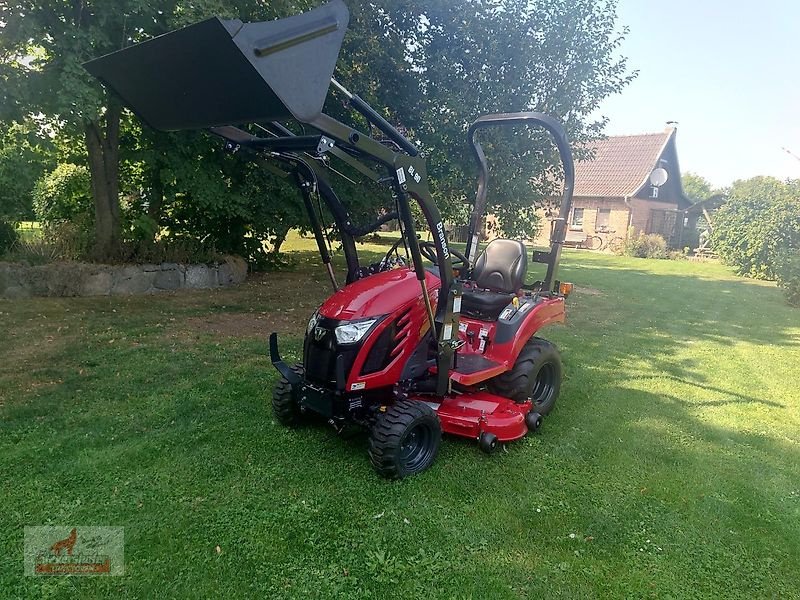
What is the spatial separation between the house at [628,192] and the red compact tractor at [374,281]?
20.8 m

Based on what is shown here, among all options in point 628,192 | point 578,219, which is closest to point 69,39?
point 628,192

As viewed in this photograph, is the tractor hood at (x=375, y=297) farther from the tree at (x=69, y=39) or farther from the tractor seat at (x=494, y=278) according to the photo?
the tree at (x=69, y=39)

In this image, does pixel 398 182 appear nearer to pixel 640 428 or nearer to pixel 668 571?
pixel 668 571

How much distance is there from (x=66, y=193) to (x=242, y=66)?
30.4 ft

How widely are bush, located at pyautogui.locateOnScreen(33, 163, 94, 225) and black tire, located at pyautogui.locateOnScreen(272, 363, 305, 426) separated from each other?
25.1ft

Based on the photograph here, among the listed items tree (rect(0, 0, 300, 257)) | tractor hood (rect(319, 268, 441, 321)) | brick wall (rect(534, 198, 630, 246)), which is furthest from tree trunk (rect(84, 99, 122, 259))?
brick wall (rect(534, 198, 630, 246))

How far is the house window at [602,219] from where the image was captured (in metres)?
25.8

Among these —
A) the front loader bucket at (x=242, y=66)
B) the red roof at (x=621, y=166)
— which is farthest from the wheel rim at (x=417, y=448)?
the red roof at (x=621, y=166)

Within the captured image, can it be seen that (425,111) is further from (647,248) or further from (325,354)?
(647,248)

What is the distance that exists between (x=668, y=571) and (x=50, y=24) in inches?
317

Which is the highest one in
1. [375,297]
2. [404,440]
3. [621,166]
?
[621,166]

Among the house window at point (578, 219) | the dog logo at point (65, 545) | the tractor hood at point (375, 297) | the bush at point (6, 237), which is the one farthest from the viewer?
the house window at point (578, 219)

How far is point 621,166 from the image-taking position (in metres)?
26.8

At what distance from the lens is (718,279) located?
15.1m
